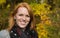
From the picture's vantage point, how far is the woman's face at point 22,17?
11.1 ft

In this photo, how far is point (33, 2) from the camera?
244 inches

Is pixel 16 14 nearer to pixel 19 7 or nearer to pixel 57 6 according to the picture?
pixel 19 7

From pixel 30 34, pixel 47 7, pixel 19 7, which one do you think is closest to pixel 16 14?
pixel 19 7

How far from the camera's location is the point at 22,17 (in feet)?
11.2

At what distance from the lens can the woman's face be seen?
3373 millimetres

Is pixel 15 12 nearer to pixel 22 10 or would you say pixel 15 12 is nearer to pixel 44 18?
pixel 22 10

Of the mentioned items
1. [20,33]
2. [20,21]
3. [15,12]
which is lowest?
[20,33]

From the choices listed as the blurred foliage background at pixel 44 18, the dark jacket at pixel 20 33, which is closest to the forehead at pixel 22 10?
the dark jacket at pixel 20 33

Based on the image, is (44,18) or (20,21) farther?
(44,18)

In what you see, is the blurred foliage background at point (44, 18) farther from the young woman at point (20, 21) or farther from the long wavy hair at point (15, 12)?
the young woman at point (20, 21)

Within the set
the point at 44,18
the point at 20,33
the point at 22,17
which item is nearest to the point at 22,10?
the point at 22,17

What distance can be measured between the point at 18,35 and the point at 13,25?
0.15 meters

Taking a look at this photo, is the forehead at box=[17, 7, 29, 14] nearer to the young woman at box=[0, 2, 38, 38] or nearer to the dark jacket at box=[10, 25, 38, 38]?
the young woman at box=[0, 2, 38, 38]

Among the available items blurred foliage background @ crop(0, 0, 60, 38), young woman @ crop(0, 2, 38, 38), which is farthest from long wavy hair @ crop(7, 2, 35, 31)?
blurred foliage background @ crop(0, 0, 60, 38)
